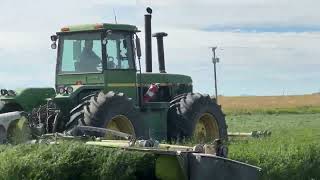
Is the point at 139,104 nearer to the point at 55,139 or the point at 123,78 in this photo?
the point at 123,78

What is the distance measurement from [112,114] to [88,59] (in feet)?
6.52

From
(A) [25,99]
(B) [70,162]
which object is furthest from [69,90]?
(B) [70,162]

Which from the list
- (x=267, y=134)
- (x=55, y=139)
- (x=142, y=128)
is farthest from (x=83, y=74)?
(x=267, y=134)

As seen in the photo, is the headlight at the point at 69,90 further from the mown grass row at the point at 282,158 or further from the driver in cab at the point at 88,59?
the mown grass row at the point at 282,158

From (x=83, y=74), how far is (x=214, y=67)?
43276 millimetres

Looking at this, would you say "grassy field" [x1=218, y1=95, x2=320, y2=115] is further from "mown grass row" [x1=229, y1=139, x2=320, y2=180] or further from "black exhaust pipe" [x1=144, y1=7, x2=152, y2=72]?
"mown grass row" [x1=229, y1=139, x2=320, y2=180]

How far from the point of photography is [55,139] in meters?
9.48

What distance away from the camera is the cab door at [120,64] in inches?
523

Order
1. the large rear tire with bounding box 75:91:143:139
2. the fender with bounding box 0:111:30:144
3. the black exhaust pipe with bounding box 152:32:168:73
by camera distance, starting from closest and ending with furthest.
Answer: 1. the fender with bounding box 0:111:30:144
2. the large rear tire with bounding box 75:91:143:139
3. the black exhaust pipe with bounding box 152:32:168:73

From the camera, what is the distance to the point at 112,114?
461 inches

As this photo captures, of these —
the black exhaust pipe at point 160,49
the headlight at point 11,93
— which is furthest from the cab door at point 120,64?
the black exhaust pipe at point 160,49

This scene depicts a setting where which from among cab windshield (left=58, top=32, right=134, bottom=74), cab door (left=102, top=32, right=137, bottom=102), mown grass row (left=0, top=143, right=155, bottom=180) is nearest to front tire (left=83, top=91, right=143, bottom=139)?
cab door (left=102, top=32, right=137, bottom=102)

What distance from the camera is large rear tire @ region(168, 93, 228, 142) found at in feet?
46.9

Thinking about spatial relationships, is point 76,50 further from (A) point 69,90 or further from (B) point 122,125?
(B) point 122,125
